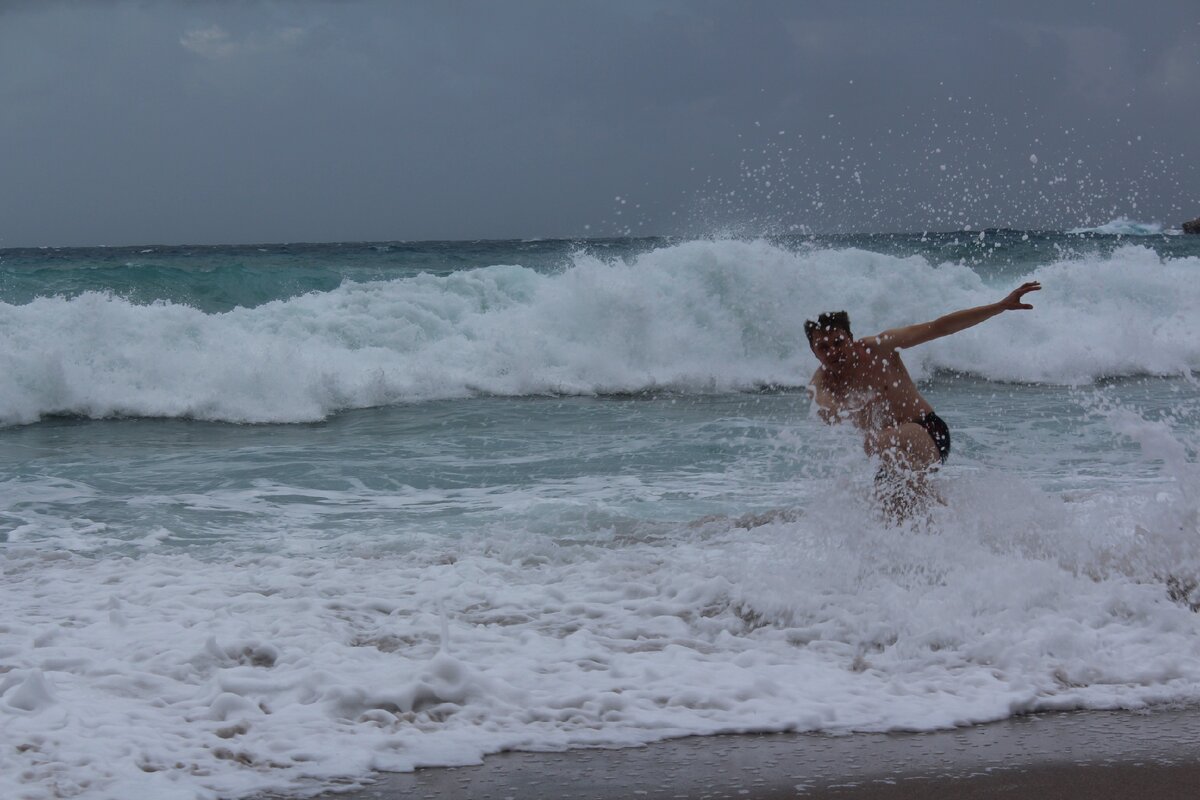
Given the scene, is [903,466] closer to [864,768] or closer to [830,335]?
[830,335]

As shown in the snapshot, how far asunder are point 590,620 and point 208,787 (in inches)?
78.7

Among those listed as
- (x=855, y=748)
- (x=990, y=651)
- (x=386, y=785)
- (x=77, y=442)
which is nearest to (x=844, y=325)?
(x=990, y=651)

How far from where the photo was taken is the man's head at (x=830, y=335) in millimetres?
5879

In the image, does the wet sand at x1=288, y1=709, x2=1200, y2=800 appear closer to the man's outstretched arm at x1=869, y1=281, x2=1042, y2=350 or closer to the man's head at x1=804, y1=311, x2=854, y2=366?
the man's outstretched arm at x1=869, y1=281, x2=1042, y2=350

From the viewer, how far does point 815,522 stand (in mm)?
5977

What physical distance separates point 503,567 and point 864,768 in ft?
8.93

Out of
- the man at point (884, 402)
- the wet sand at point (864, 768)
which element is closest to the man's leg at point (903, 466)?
the man at point (884, 402)

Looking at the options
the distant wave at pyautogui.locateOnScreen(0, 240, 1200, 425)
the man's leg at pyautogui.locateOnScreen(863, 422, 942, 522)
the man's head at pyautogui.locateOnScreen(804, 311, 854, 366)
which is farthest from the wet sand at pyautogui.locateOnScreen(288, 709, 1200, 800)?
the distant wave at pyautogui.locateOnScreen(0, 240, 1200, 425)

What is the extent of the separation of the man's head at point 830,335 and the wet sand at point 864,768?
2420mm

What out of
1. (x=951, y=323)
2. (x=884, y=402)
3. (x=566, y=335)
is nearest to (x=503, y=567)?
(x=884, y=402)

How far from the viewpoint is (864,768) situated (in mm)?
3537

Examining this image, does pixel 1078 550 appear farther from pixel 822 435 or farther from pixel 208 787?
pixel 208 787

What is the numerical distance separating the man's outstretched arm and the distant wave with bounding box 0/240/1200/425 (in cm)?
824

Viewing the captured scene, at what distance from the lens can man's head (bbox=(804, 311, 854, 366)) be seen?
588 centimetres
